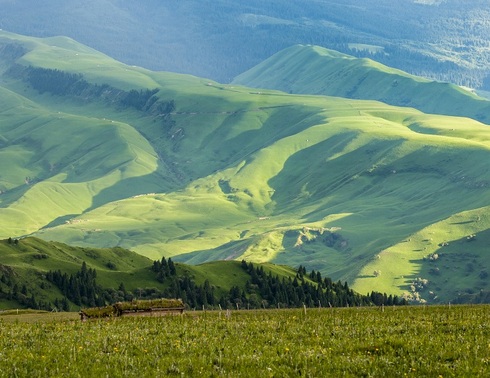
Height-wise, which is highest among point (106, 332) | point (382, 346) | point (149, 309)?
point (382, 346)

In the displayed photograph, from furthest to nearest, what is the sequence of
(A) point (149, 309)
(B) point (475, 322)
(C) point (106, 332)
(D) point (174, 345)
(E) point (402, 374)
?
1. (A) point (149, 309)
2. (B) point (475, 322)
3. (C) point (106, 332)
4. (D) point (174, 345)
5. (E) point (402, 374)

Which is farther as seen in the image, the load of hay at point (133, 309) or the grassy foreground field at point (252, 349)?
the load of hay at point (133, 309)

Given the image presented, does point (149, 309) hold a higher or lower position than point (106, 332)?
lower

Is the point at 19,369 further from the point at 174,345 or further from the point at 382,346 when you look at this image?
the point at 382,346

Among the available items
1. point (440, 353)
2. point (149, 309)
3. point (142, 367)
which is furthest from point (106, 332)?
point (149, 309)

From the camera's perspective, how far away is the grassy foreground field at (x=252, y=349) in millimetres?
51969

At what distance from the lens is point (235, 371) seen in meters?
51.8

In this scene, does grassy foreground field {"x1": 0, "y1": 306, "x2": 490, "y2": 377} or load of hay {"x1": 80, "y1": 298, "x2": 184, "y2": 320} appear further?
load of hay {"x1": 80, "y1": 298, "x2": 184, "y2": 320}

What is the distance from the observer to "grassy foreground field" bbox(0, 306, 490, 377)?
5197 cm

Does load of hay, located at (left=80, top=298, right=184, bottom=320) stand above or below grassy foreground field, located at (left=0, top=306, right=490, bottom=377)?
below

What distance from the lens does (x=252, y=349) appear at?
57.9m

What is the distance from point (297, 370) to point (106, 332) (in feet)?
63.9

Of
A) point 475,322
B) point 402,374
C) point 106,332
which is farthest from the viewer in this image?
point 475,322

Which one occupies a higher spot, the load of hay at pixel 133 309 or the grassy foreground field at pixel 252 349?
the grassy foreground field at pixel 252 349
